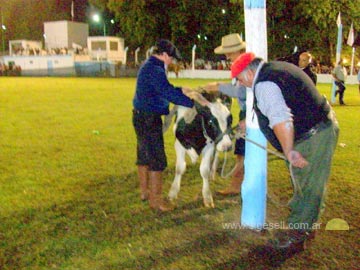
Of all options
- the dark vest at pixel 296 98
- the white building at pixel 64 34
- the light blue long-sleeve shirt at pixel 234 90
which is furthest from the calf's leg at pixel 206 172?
the white building at pixel 64 34

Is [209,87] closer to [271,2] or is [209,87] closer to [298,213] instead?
[298,213]

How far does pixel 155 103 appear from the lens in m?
5.75

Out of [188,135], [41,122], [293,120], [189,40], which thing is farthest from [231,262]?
[189,40]

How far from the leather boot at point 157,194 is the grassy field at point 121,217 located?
0.13 meters

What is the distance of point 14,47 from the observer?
65.2 m

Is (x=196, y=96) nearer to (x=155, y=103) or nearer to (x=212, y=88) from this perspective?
(x=212, y=88)

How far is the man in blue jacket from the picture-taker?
5574 millimetres

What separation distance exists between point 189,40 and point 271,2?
1099 cm

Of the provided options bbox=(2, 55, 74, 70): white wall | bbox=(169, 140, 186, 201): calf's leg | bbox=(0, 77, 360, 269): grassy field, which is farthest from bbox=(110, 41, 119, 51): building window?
bbox=(169, 140, 186, 201): calf's leg

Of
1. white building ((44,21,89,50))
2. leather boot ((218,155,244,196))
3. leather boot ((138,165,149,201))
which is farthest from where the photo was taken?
white building ((44,21,89,50))

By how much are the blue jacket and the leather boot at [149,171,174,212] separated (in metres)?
0.83

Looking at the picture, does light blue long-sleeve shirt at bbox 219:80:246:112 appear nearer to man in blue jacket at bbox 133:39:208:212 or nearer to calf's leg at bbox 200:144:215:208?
man in blue jacket at bbox 133:39:208:212

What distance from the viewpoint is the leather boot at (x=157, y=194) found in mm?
5902

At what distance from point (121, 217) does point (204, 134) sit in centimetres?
151
